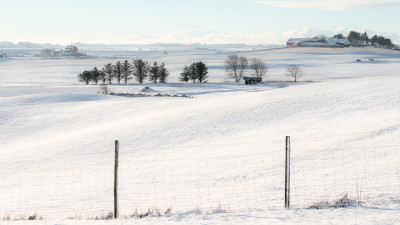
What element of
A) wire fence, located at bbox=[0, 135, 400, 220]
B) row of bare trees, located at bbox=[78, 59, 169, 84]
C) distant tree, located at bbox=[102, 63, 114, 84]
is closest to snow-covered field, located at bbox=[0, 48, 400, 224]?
wire fence, located at bbox=[0, 135, 400, 220]

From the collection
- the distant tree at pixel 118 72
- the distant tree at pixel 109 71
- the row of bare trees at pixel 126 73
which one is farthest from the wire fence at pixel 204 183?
the distant tree at pixel 118 72

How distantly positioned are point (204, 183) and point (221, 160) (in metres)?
3.35

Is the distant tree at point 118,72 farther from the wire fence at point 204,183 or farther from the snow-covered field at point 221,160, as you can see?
the wire fence at point 204,183

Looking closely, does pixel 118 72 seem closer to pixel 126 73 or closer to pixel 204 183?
pixel 126 73

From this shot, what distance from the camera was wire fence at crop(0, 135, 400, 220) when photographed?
10.6 meters

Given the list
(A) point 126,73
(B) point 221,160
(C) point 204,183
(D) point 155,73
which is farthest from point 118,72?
(C) point 204,183

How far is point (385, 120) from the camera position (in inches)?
787

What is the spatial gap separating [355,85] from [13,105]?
3083cm

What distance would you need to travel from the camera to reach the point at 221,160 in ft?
54.9

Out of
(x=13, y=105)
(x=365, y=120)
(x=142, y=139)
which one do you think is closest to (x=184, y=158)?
(x=142, y=139)

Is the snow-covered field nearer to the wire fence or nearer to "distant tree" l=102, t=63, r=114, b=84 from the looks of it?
the wire fence

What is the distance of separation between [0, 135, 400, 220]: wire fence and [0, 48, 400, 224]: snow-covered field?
0.13 feet

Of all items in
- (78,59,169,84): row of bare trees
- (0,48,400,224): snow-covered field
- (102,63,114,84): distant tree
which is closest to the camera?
(0,48,400,224): snow-covered field

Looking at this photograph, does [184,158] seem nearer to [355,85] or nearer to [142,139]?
[142,139]
